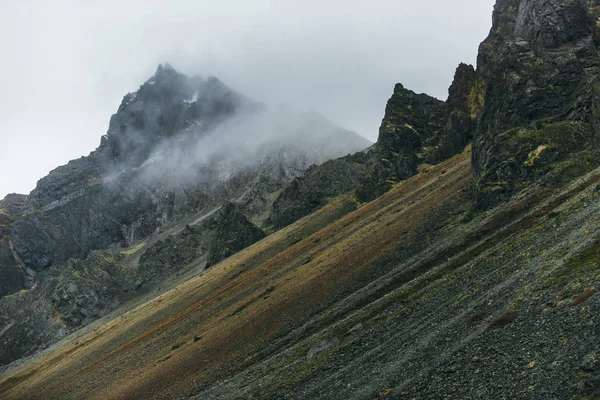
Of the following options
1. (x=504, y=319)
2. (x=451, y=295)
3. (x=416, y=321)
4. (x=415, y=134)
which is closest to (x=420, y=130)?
(x=415, y=134)

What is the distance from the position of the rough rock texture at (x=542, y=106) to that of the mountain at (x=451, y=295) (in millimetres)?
283

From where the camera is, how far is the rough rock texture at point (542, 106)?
55.4 meters

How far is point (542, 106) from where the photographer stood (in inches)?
2753

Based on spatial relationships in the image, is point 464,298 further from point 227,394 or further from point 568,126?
point 568,126

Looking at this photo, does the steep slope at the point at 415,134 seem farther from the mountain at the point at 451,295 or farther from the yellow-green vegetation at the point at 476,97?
the mountain at the point at 451,295

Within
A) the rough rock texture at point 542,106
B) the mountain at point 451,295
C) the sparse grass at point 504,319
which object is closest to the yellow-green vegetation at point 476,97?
the mountain at point 451,295

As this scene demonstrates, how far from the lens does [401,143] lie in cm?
16038

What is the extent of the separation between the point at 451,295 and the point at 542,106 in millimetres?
49958

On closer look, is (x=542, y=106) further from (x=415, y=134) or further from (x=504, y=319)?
(x=415, y=134)

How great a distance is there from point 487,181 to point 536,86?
22.9m

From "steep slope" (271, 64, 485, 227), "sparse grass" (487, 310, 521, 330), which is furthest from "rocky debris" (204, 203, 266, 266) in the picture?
"sparse grass" (487, 310, 521, 330)

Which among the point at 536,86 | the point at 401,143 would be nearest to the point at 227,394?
the point at 536,86

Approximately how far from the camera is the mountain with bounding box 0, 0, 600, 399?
Answer: 22.5 meters

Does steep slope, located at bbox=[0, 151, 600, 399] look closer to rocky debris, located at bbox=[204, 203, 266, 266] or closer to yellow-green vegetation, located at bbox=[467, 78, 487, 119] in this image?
yellow-green vegetation, located at bbox=[467, 78, 487, 119]
